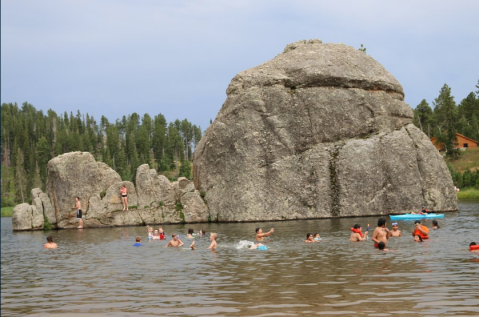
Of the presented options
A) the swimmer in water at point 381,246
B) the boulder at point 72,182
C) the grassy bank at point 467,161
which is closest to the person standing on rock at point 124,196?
the boulder at point 72,182

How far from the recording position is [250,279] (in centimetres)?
2155

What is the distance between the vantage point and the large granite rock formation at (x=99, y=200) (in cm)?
5872

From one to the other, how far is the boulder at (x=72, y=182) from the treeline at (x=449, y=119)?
88749 millimetres

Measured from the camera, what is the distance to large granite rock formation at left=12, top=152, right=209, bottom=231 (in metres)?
58.7

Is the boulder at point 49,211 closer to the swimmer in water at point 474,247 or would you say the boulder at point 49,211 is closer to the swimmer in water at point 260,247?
the swimmer in water at point 260,247

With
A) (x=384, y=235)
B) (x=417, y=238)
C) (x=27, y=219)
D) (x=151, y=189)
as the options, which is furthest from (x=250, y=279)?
(x=27, y=219)

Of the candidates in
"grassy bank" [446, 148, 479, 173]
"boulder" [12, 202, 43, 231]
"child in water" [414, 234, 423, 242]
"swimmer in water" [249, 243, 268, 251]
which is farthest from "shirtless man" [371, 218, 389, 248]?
"grassy bank" [446, 148, 479, 173]

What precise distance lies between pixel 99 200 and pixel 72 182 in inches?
140

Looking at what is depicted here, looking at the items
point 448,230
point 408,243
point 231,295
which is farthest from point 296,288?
point 448,230

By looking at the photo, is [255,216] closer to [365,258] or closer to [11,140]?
[365,258]

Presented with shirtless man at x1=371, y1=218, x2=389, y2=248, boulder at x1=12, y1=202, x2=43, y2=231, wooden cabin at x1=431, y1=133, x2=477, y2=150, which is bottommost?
shirtless man at x1=371, y1=218, x2=389, y2=248

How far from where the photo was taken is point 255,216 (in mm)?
58844

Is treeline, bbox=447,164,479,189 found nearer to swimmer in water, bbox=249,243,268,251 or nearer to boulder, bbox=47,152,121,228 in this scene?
boulder, bbox=47,152,121,228

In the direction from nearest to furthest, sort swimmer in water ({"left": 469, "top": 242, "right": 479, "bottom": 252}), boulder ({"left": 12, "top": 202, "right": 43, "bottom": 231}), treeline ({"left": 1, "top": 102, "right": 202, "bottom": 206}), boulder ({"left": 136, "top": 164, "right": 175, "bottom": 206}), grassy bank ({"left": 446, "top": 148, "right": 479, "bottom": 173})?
swimmer in water ({"left": 469, "top": 242, "right": 479, "bottom": 252}) → boulder ({"left": 12, "top": 202, "right": 43, "bottom": 231}) → boulder ({"left": 136, "top": 164, "right": 175, "bottom": 206}) → grassy bank ({"left": 446, "top": 148, "right": 479, "bottom": 173}) → treeline ({"left": 1, "top": 102, "right": 202, "bottom": 206})
